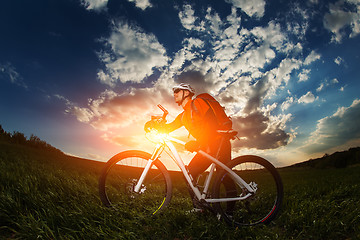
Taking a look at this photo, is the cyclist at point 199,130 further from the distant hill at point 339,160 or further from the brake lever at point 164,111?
the distant hill at point 339,160

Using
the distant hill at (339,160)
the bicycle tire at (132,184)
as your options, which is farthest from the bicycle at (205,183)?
the distant hill at (339,160)

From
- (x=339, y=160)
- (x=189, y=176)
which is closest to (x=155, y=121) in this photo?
(x=189, y=176)

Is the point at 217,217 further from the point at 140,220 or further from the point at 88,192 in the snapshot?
the point at 88,192

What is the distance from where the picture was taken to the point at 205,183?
159 inches

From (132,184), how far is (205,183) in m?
1.41

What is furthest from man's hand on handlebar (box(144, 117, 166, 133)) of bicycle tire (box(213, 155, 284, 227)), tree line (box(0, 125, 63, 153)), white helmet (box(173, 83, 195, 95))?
tree line (box(0, 125, 63, 153))

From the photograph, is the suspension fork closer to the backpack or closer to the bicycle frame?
the bicycle frame

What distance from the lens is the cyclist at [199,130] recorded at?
3.87m

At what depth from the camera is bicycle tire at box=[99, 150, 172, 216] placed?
13.3 feet

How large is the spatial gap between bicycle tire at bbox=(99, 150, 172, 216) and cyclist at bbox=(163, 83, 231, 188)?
630 millimetres

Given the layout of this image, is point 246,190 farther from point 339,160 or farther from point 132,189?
point 339,160

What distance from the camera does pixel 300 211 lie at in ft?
12.4

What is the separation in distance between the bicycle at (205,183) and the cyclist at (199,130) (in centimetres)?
14

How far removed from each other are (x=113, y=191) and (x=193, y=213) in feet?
5.97
